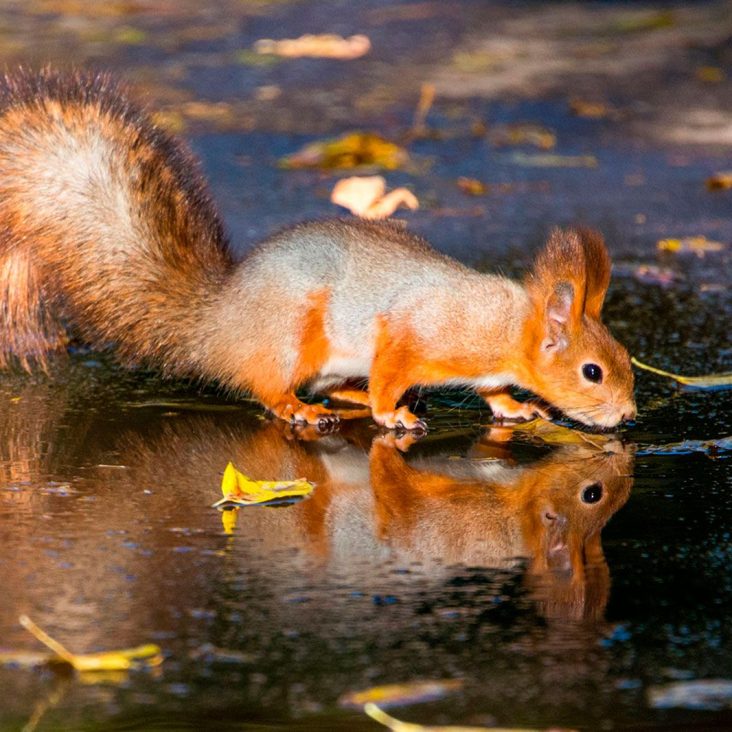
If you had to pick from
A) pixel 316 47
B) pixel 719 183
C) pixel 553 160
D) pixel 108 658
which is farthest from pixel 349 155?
pixel 108 658

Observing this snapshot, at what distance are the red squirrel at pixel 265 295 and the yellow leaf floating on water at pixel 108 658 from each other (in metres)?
1.72

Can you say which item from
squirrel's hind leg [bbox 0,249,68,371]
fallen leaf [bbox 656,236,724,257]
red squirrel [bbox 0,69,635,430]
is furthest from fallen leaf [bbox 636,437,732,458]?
fallen leaf [bbox 656,236,724,257]

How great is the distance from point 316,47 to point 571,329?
5.14 meters

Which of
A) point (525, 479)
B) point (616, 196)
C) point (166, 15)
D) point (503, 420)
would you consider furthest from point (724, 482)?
point (166, 15)

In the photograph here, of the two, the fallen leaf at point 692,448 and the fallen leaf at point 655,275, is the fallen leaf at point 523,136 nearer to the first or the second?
the fallen leaf at point 655,275

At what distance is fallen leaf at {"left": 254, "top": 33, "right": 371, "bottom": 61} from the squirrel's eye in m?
5.17

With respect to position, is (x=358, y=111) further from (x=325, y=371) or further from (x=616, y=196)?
(x=325, y=371)

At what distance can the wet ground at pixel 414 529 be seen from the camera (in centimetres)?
216

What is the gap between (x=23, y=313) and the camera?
4164 mm

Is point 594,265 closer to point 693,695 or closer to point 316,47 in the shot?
point 693,695

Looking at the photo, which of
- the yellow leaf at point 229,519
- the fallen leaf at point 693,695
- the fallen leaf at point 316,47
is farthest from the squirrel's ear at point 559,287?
the fallen leaf at point 316,47

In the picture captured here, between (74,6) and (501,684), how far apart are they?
848 centimetres

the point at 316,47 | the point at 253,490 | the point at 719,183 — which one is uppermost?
the point at 316,47

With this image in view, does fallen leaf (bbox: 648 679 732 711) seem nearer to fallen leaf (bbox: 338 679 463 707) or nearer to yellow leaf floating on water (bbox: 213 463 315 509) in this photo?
fallen leaf (bbox: 338 679 463 707)
